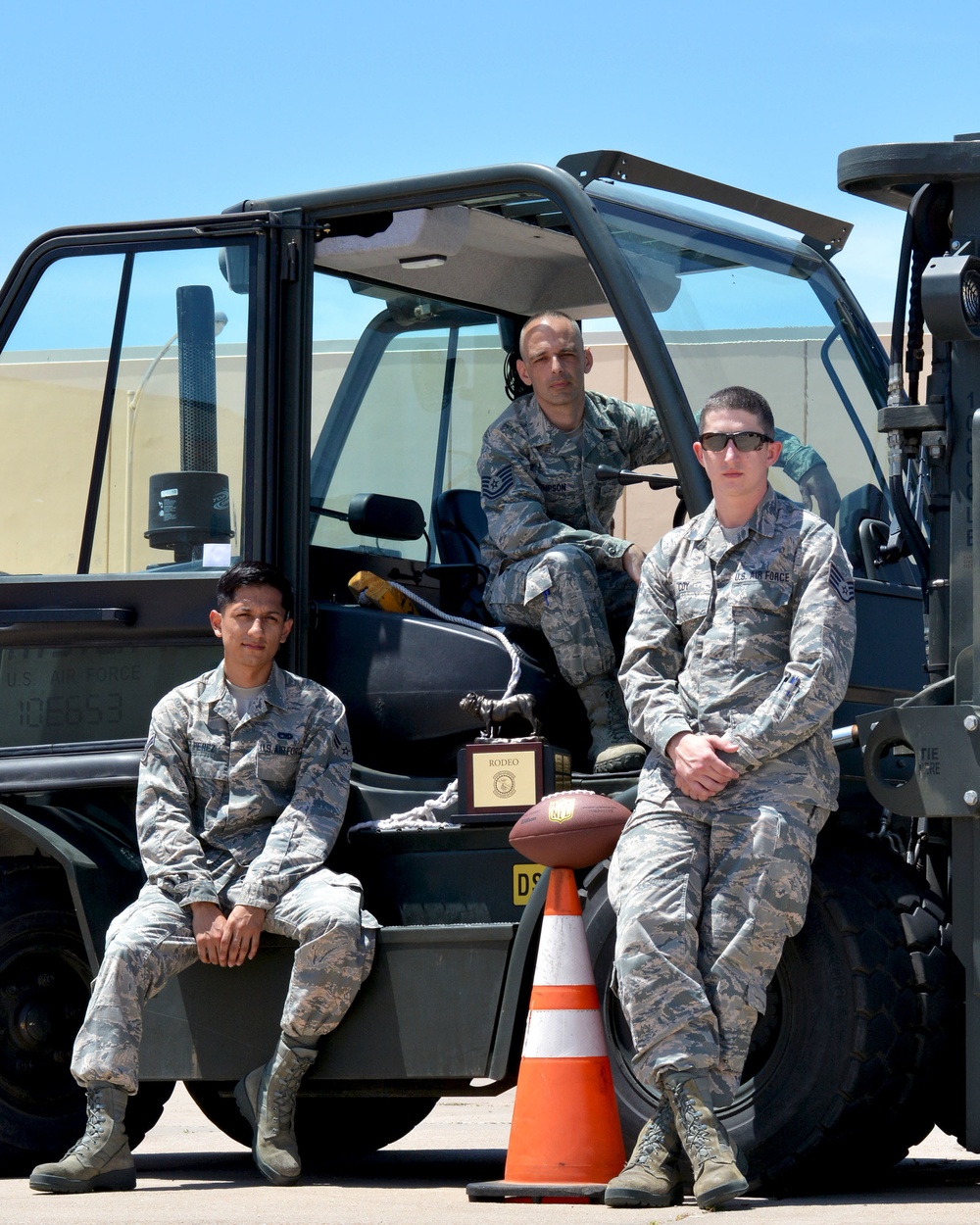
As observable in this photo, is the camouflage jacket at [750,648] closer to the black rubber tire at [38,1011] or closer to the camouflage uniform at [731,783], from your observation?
the camouflage uniform at [731,783]

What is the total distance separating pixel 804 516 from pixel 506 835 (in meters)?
1.26

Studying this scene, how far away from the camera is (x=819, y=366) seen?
255 inches

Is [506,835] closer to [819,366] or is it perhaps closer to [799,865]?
[799,865]

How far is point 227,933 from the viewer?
5.90m

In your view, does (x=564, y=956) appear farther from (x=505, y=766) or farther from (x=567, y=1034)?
(x=505, y=766)

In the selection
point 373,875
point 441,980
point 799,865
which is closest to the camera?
point 799,865

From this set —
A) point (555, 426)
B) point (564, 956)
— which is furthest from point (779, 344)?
point (564, 956)

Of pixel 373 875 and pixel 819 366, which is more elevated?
pixel 819 366

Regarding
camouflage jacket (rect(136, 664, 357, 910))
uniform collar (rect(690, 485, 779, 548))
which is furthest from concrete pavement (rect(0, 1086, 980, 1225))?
uniform collar (rect(690, 485, 779, 548))

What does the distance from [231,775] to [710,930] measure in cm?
171

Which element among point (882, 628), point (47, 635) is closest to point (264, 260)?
point (47, 635)

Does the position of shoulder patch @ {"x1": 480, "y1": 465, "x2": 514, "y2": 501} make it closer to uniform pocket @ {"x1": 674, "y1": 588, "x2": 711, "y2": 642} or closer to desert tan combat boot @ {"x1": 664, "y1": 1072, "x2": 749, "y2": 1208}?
uniform pocket @ {"x1": 674, "y1": 588, "x2": 711, "y2": 642}

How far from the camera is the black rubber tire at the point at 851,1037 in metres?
5.07

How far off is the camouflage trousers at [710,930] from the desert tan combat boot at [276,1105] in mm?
1164
